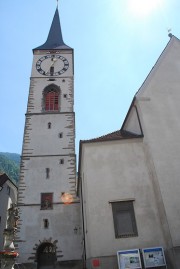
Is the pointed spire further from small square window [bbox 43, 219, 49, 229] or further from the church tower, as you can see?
small square window [bbox 43, 219, 49, 229]

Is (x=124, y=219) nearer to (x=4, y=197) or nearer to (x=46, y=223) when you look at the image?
(x=46, y=223)

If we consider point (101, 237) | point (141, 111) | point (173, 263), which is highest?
point (141, 111)

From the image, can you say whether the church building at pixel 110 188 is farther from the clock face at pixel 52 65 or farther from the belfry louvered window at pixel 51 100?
the clock face at pixel 52 65

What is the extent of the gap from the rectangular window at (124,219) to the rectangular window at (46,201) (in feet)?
30.6

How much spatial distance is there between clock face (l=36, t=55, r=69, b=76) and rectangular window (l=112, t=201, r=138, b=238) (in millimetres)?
21455

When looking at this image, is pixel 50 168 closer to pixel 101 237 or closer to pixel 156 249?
pixel 101 237

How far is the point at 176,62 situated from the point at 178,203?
32.0ft

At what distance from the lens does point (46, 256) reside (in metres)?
19.2

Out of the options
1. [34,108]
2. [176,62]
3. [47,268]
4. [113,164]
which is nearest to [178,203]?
[113,164]

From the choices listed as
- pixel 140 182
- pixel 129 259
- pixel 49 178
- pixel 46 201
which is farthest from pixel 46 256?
pixel 140 182

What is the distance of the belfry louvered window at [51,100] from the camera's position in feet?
87.9

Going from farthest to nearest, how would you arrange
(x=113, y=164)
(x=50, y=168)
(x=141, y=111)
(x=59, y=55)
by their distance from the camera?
(x=59, y=55) → (x=50, y=168) → (x=141, y=111) → (x=113, y=164)

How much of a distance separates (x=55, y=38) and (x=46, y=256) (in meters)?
30.6

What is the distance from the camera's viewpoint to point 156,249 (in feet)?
36.3
